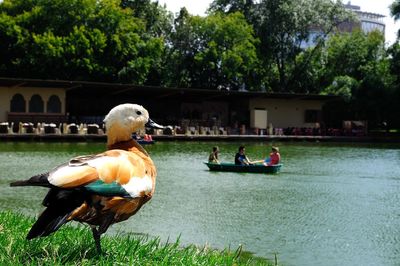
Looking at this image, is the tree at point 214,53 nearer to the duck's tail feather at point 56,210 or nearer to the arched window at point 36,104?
the arched window at point 36,104

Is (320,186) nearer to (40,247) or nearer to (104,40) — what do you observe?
(40,247)

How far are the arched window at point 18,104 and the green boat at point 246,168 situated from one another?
17.6 m

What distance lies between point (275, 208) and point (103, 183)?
8.21 meters

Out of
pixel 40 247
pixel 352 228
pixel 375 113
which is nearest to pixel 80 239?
pixel 40 247

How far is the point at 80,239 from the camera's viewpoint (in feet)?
17.3

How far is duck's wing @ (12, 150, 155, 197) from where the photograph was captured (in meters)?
3.87

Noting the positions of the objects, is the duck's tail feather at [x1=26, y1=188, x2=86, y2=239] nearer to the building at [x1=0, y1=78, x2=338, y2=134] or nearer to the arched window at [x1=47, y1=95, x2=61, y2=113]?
the building at [x1=0, y1=78, x2=338, y2=134]

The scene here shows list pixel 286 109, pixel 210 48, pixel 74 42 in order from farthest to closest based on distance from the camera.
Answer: pixel 210 48 < pixel 286 109 < pixel 74 42

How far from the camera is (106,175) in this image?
4.10 metres

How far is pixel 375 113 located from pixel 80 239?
36951mm

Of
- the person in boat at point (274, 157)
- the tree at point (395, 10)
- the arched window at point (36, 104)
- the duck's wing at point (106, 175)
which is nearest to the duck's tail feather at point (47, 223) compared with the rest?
the duck's wing at point (106, 175)

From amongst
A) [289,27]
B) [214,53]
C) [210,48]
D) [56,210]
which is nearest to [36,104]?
[214,53]

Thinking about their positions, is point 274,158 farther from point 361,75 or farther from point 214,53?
point 361,75

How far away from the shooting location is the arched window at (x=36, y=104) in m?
33.6
